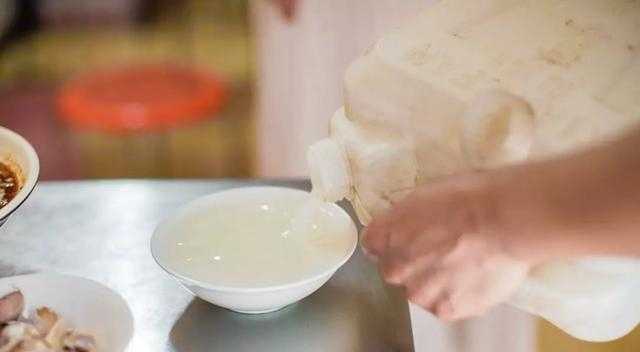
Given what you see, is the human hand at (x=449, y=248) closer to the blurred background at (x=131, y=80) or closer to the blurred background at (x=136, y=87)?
the blurred background at (x=136, y=87)

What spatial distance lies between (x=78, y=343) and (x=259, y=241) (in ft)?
0.69

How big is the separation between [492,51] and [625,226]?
0.63 feet

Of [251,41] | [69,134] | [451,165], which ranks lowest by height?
[69,134]

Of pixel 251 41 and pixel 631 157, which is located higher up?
pixel 631 157

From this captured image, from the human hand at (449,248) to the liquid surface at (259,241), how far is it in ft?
0.42

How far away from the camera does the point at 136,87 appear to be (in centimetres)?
181

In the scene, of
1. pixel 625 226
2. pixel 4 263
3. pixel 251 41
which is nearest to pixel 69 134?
pixel 251 41

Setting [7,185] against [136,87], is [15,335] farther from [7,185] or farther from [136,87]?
[136,87]

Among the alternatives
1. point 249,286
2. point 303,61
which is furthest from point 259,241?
point 303,61

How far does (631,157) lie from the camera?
23.0 inches

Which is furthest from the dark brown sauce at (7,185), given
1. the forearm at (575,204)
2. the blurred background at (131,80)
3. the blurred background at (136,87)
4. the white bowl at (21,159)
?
the blurred background at (131,80)

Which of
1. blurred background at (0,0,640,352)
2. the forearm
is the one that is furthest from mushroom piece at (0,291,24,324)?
blurred background at (0,0,640,352)

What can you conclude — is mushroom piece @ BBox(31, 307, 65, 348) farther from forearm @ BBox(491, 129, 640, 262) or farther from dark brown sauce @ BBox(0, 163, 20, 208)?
forearm @ BBox(491, 129, 640, 262)

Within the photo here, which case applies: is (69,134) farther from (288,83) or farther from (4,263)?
(4,263)
